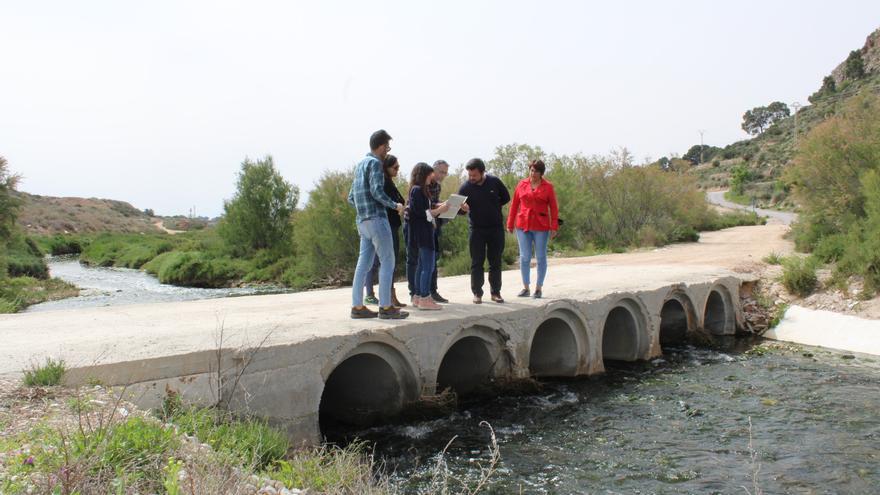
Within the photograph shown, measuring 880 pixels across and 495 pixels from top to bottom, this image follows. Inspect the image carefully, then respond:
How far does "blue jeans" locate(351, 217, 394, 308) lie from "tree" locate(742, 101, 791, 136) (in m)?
119

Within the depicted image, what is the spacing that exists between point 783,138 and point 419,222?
83.8 m

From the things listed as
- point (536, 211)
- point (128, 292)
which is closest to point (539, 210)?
point (536, 211)

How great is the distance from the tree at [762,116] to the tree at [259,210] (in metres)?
94.0

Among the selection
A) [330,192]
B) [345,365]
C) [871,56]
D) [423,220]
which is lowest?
[345,365]

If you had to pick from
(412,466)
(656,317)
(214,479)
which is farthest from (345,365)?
(656,317)

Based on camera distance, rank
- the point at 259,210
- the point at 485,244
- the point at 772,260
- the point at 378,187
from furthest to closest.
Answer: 1. the point at 259,210
2. the point at 772,260
3. the point at 485,244
4. the point at 378,187

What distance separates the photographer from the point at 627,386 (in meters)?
10.2

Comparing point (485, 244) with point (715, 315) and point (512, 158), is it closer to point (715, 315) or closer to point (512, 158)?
point (715, 315)

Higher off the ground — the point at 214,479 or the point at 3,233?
the point at 3,233

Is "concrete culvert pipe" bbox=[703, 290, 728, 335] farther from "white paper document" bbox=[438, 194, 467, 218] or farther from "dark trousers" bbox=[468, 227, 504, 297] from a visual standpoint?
"white paper document" bbox=[438, 194, 467, 218]

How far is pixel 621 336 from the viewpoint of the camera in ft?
40.6

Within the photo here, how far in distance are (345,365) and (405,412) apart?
1.26 m

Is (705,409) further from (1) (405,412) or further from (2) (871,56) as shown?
(2) (871,56)

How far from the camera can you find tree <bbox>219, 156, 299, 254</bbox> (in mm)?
43312
